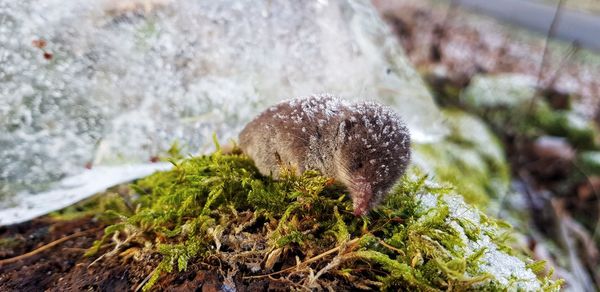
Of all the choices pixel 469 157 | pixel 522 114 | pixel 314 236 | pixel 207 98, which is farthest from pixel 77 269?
pixel 522 114

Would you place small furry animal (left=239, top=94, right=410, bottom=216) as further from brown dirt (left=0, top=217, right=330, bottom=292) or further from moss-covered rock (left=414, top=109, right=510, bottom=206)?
moss-covered rock (left=414, top=109, right=510, bottom=206)

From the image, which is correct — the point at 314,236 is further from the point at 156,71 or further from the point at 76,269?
the point at 156,71

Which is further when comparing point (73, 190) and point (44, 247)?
point (73, 190)

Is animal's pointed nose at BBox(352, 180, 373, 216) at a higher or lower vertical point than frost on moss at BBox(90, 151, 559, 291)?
higher

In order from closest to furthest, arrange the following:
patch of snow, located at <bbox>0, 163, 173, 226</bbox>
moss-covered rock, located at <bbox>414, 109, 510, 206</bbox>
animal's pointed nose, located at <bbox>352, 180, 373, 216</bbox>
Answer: animal's pointed nose, located at <bbox>352, 180, 373, 216</bbox> < patch of snow, located at <bbox>0, 163, 173, 226</bbox> < moss-covered rock, located at <bbox>414, 109, 510, 206</bbox>

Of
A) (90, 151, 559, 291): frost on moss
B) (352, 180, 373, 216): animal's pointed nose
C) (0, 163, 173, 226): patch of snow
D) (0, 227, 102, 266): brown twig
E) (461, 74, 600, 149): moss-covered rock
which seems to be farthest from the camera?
(461, 74, 600, 149): moss-covered rock

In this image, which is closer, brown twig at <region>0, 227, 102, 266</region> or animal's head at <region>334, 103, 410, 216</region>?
animal's head at <region>334, 103, 410, 216</region>

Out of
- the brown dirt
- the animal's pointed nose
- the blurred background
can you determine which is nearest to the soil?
the brown dirt

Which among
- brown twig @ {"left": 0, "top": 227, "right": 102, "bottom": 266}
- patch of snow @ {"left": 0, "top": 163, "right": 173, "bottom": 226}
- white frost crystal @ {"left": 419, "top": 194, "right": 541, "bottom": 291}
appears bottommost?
brown twig @ {"left": 0, "top": 227, "right": 102, "bottom": 266}
